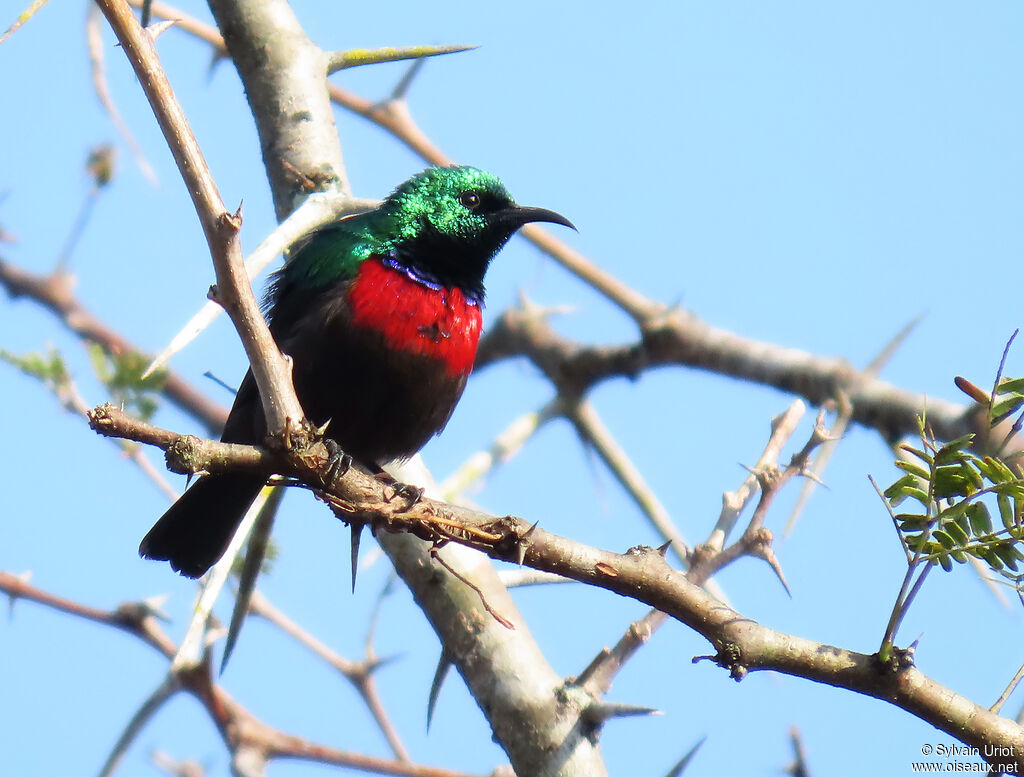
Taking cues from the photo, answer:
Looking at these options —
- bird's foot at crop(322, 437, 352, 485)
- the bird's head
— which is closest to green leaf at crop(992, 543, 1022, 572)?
bird's foot at crop(322, 437, 352, 485)

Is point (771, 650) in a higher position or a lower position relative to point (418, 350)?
lower

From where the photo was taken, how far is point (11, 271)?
7.43 m

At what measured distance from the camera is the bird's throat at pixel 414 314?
15.4 feet

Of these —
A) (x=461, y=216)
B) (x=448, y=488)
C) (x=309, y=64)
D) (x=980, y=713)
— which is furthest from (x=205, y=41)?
(x=980, y=713)

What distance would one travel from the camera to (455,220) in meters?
5.45

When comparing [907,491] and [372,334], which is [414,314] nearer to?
[372,334]

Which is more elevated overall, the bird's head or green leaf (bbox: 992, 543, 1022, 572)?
the bird's head

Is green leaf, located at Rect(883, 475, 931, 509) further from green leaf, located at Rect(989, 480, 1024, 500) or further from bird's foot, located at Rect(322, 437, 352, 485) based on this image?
bird's foot, located at Rect(322, 437, 352, 485)

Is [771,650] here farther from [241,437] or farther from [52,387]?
[52,387]

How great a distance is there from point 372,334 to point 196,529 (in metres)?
1.28

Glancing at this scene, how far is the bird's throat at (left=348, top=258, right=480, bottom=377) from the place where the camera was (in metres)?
4.68

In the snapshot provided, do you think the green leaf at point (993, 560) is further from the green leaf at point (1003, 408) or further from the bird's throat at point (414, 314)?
the bird's throat at point (414, 314)

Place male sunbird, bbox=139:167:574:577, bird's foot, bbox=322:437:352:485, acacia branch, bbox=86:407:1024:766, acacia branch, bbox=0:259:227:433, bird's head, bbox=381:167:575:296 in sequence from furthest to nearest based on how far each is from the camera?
acacia branch, bbox=0:259:227:433 < bird's head, bbox=381:167:575:296 < male sunbird, bbox=139:167:574:577 < bird's foot, bbox=322:437:352:485 < acacia branch, bbox=86:407:1024:766

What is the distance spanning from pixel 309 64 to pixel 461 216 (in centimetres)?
96
